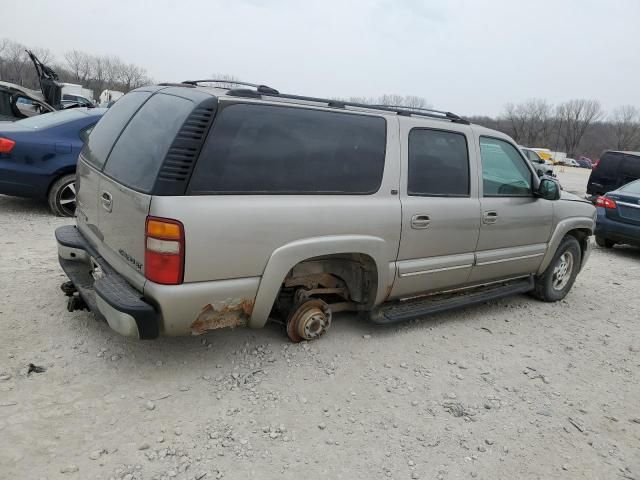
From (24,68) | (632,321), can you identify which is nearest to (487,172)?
(632,321)

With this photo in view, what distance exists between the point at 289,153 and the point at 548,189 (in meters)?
2.85

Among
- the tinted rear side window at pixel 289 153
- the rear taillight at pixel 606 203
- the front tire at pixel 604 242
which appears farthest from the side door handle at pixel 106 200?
the front tire at pixel 604 242

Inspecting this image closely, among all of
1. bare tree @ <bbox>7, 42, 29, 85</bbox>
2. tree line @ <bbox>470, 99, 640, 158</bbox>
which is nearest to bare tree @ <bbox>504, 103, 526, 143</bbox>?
tree line @ <bbox>470, 99, 640, 158</bbox>

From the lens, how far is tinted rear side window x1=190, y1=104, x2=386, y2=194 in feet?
9.51

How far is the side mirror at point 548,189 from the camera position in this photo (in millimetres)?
4680

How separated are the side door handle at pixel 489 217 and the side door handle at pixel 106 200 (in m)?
3.01

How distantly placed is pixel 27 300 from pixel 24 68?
8333 centimetres

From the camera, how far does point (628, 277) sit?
277 inches

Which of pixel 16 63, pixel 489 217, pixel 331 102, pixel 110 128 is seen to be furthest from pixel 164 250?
pixel 16 63

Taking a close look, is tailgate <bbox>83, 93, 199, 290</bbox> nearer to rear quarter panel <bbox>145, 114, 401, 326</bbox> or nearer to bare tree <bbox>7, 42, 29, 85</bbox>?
rear quarter panel <bbox>145, 114, 401, 326</bbox>

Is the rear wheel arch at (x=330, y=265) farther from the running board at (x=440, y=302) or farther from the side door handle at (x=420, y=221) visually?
the side door handle at (x=420, y=221)

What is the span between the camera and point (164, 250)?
2.75m

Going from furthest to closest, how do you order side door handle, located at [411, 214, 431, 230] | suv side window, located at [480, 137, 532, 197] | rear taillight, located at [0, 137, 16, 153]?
rear taillight, located at [0, 137, 16, 153] → suv side window, located at [480, 137, 532, 197] → side door handle, located at [411, 214, 431, 230]

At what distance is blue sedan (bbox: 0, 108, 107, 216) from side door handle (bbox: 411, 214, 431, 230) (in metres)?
4.42
